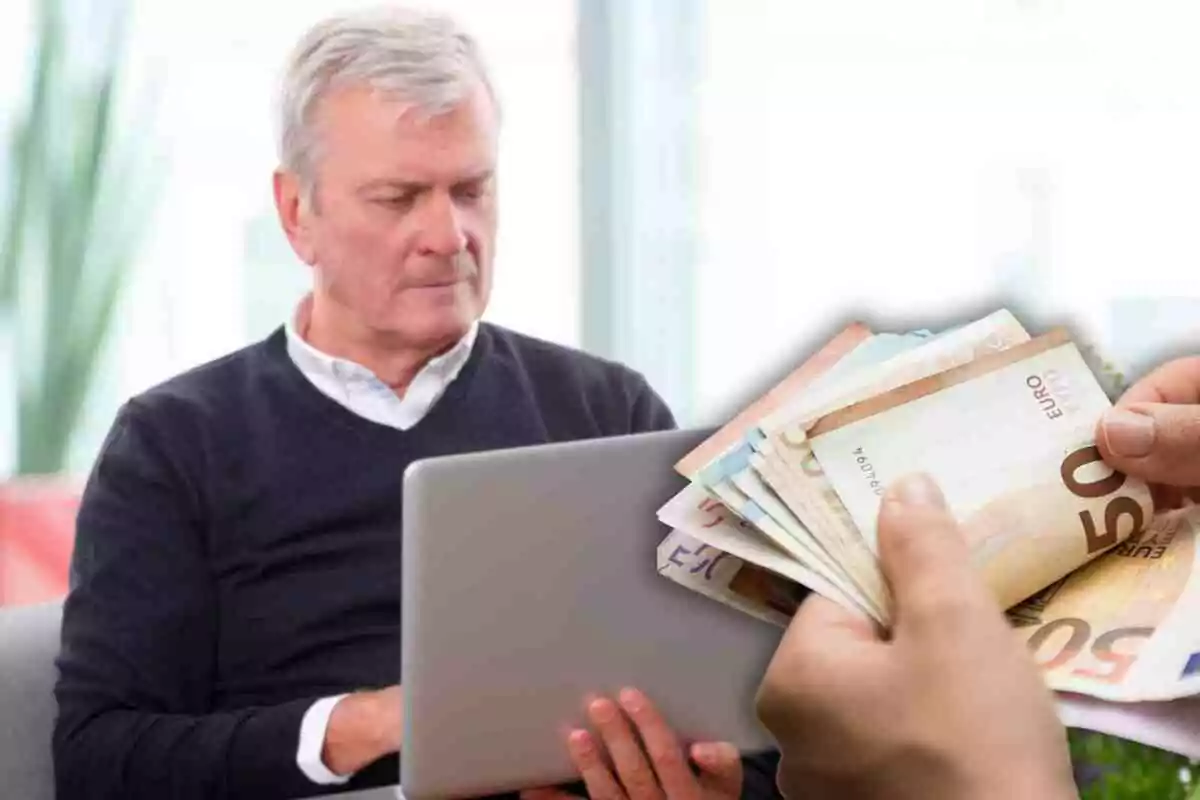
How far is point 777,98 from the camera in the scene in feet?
7.86

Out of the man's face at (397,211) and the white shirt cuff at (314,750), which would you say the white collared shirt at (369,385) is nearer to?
the man's face at (397,211)

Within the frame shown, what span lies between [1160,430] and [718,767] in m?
0.55

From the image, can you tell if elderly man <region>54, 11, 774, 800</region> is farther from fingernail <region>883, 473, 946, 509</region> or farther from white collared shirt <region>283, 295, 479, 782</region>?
fingernail <region>883, 473, 946, 509</region>

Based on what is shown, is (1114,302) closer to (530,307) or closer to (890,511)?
(530,307)

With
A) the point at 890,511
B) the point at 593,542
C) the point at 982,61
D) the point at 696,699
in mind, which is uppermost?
the point at 982,61

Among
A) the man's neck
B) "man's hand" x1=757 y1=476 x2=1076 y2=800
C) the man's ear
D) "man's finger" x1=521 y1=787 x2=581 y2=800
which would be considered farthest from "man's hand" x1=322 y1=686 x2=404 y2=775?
"man's hand" x1=757 y1=476 x2=1076 y2=800

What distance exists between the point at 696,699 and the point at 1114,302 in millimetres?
1247

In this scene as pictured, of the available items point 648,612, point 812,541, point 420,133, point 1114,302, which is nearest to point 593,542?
point 648,612

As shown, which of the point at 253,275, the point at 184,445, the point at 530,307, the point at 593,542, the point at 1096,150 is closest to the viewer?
the point at 593,542

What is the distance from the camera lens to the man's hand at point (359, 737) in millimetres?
1287

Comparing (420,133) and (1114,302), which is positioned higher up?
(420,133)

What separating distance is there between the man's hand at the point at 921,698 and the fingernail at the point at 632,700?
545 mm

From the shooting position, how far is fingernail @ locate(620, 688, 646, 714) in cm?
107

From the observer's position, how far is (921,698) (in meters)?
0.47
